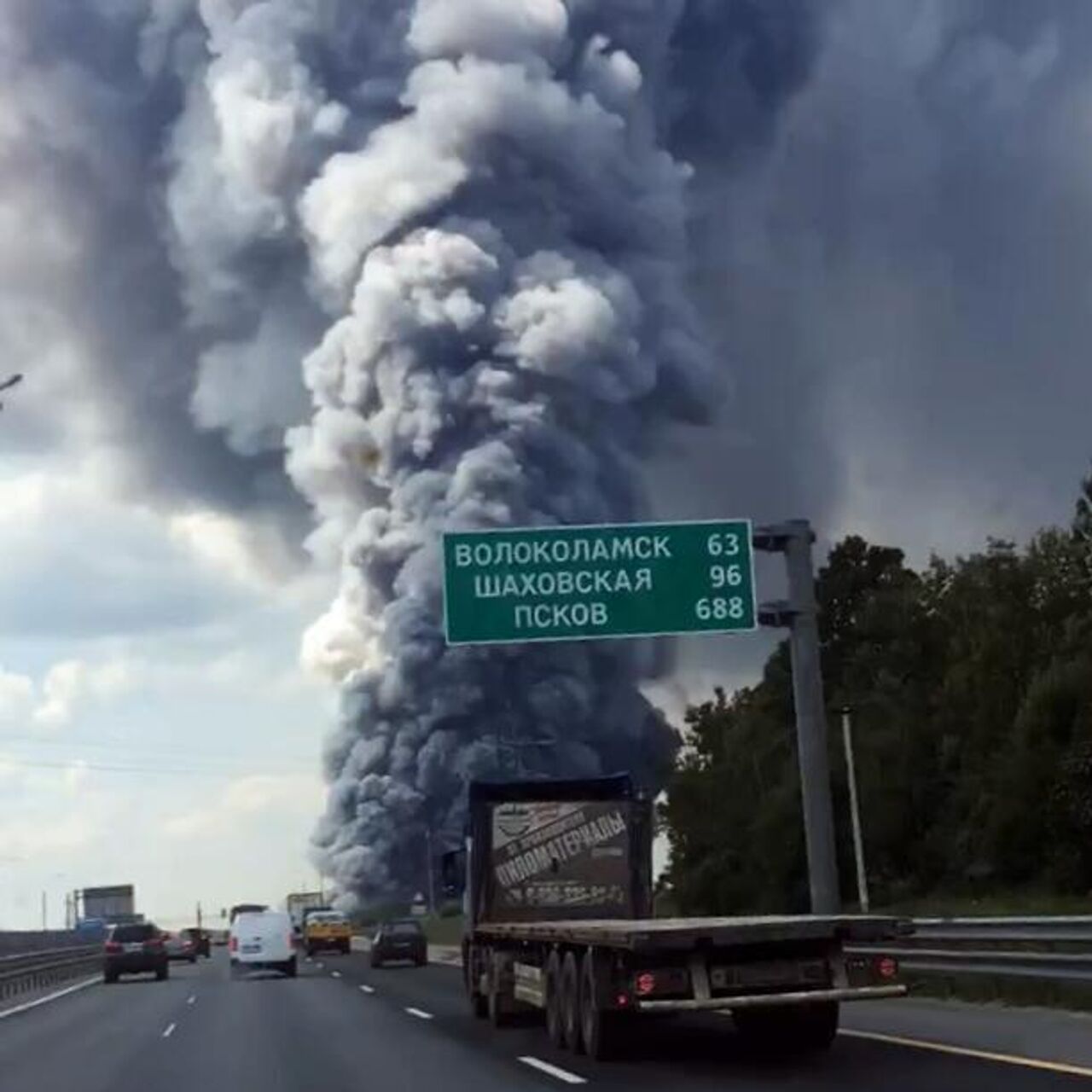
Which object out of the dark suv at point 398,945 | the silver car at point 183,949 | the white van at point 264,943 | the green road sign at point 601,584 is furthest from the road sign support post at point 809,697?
the silver car at point 183,949

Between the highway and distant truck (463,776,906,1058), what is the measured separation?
390 mm

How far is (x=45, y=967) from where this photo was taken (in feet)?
166

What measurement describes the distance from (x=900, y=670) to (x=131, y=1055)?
58933 millimetres

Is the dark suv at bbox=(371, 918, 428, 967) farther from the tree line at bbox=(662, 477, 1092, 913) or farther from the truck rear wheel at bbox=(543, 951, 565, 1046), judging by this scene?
the truck rear wheel at bbox=(543, 951, 565, 1046)

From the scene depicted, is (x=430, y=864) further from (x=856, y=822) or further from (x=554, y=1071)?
(x=554, y=1071)

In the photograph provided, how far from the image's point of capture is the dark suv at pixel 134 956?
4988 cm

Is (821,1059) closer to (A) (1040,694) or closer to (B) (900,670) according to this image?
(A) (1040,694)

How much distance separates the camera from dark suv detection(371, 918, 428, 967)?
5216cm

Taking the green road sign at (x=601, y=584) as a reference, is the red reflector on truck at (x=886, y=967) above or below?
below

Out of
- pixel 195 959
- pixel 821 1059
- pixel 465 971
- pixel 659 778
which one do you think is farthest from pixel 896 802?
pixel 821 1059

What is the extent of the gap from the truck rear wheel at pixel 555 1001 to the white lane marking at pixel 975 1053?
267 cm

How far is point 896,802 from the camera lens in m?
64.1

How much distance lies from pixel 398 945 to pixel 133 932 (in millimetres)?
6852

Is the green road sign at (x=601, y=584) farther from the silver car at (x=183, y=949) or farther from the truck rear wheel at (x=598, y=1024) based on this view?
the silver car at (x=183, y=949)
